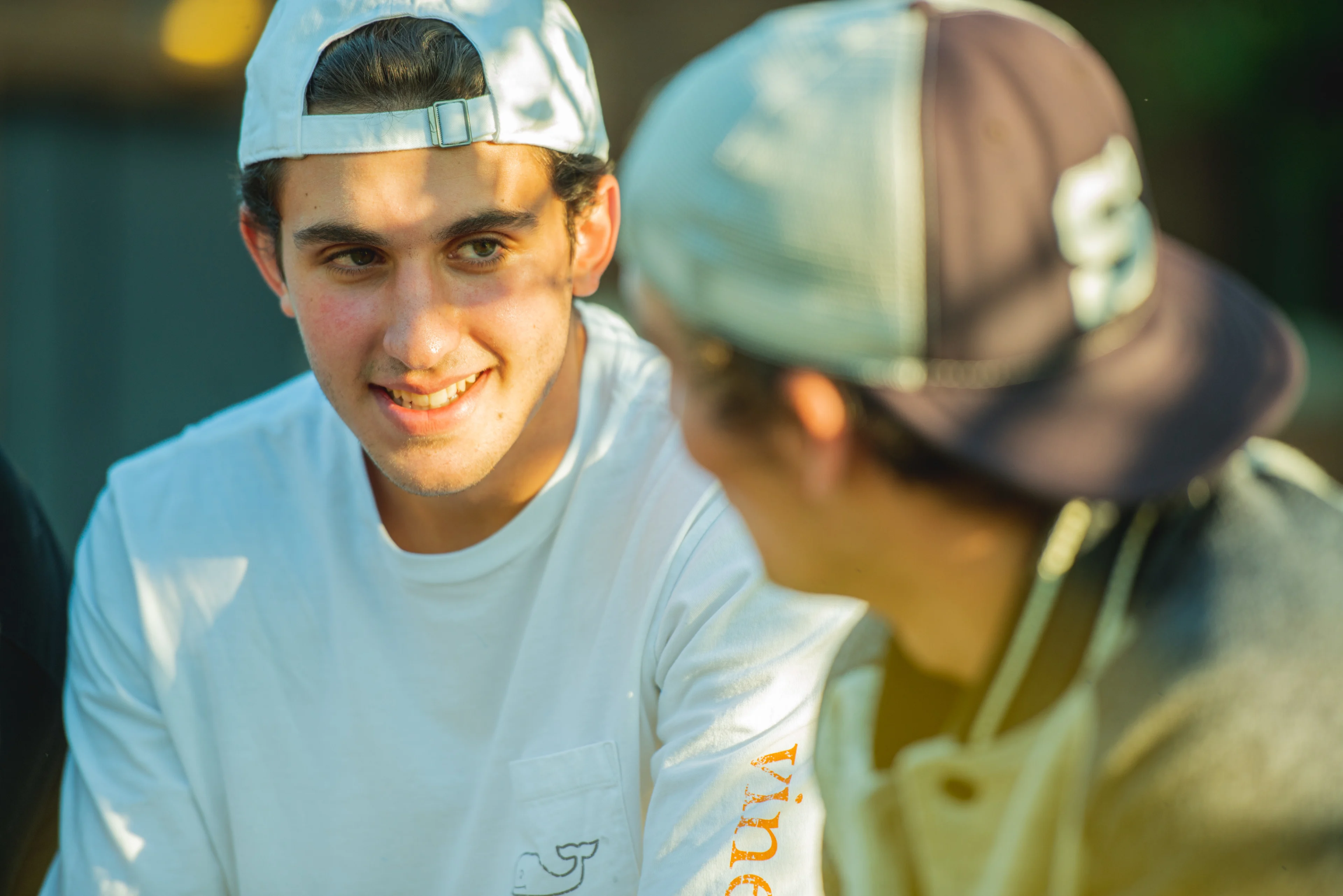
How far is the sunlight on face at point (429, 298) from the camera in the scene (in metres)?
2.38

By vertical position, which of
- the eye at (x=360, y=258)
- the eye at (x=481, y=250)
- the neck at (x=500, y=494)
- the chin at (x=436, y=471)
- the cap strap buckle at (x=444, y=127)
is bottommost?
the neck at (x=500, y=494)

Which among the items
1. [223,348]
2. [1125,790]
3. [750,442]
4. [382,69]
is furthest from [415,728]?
[223,348]

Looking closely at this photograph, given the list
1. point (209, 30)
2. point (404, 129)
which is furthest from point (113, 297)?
point (404, 129)

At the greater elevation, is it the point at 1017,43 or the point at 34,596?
the point at 1017,43

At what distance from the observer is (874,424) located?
1.30 m

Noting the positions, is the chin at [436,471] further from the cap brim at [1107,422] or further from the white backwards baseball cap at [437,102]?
the cap brim at [1107,422]

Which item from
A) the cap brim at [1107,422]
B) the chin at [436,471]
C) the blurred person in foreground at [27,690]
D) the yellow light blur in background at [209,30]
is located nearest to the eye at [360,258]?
the chin at [436,471]

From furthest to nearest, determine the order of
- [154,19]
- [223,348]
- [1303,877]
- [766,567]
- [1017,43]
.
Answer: [223,348], [154,19], [766,567], [1017,43], [1303,877]

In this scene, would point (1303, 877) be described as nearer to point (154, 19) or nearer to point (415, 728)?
point (415, 728)

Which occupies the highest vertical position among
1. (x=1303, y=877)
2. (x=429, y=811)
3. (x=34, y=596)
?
(x=1303, y=877)

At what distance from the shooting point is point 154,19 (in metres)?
6.18

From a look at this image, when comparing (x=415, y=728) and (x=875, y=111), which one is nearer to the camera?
(x=875, y=111)

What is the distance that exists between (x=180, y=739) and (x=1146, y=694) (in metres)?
1.99

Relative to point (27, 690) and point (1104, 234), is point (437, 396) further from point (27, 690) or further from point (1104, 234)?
point (1104, 234)
